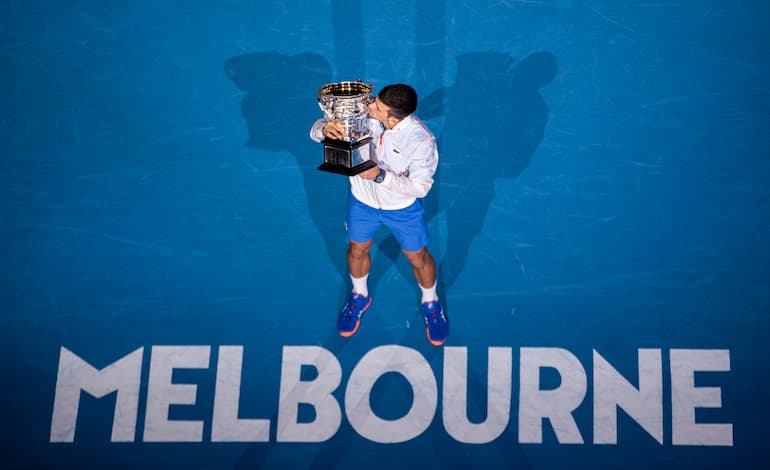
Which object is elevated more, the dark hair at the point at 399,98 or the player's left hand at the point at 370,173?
the dark hair at the point at 399,98

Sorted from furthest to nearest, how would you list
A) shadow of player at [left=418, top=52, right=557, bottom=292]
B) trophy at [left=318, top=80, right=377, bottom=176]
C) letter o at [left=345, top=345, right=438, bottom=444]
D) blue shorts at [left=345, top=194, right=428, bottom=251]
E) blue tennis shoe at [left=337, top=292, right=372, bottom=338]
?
shadow of player at [left=418, top=52, right=557, bottom=292] → blue tennis shoe at [left=337, top=292, right=372, bottom=338] → letter o at [left=345, top=345, right=438, bottom=444] → blue shorts at [left=345, top=194, right=428, bottom=251] → trophy at [left=318, top=80, right=377, bottom=176]

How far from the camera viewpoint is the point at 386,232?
7.16 meters

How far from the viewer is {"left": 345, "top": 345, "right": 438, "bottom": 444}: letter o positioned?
6.38 meters

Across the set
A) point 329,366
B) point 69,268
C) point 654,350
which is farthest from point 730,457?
point 69,268

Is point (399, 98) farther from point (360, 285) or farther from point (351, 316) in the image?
point (351, 316)

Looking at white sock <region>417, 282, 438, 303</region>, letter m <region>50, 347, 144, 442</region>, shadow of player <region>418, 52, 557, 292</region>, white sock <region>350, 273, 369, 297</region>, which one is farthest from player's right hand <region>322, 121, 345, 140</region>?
letter m <region>50, 347, 144, 442</region>

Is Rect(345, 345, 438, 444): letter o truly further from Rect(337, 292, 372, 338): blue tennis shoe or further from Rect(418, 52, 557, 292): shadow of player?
Rect(418, 52, 557, 292): shadow of player

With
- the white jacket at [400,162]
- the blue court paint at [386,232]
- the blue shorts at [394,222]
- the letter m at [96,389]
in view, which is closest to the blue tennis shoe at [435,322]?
the blue court paint at [386,232]

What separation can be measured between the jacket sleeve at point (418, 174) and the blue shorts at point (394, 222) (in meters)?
0.33

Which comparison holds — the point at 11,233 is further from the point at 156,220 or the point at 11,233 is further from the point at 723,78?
the point at 723,78

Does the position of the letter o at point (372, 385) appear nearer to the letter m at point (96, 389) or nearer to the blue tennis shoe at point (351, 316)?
the blue tennis shoe at point (351, 316)

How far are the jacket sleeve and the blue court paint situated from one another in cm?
155

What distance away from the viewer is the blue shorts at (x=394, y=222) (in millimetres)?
5891

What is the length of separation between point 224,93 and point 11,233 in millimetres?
2239
